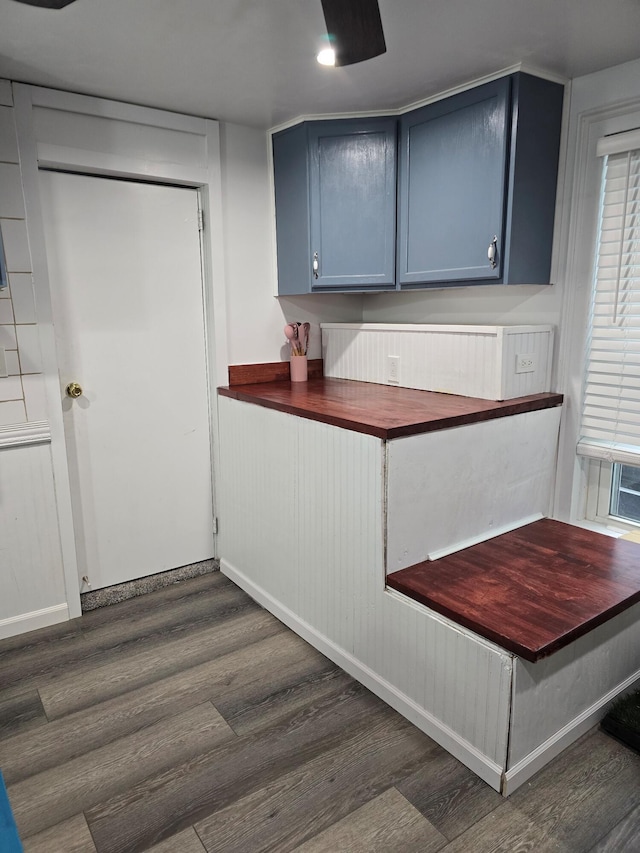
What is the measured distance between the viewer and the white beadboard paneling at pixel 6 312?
2.25 m

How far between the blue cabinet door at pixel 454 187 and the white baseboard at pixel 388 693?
1523 millimetres

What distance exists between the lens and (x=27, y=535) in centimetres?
243

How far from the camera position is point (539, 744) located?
1.69 m

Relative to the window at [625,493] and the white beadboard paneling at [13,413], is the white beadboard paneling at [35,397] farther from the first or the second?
the window at [625,493]

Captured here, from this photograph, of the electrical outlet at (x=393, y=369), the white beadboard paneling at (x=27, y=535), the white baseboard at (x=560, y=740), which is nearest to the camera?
the white baseboard at (x=560, y=740)

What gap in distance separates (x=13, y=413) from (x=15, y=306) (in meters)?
0.42

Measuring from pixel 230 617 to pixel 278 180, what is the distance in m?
2.06

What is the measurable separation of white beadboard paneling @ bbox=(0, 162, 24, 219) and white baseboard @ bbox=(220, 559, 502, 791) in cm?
184

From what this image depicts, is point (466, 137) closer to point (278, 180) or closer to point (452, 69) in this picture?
point (452, 69)

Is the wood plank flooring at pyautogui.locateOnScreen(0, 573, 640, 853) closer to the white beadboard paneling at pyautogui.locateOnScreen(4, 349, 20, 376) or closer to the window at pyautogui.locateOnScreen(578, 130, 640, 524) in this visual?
the window at pyautogui.locateOnScreen(578, 130, 640, 524)

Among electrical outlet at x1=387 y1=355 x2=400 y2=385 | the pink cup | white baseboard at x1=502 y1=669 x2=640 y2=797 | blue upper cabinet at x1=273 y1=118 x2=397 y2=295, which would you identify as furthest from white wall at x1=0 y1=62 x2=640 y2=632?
white baseboard at x1=502 y1=669 x2=640 y2=797

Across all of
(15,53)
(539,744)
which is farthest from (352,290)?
(539,744)

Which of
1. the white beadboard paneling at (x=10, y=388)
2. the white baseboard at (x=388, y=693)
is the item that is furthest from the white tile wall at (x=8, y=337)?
the white baseboard at (x=388, y=693)

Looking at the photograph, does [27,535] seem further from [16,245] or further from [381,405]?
[381,405]
